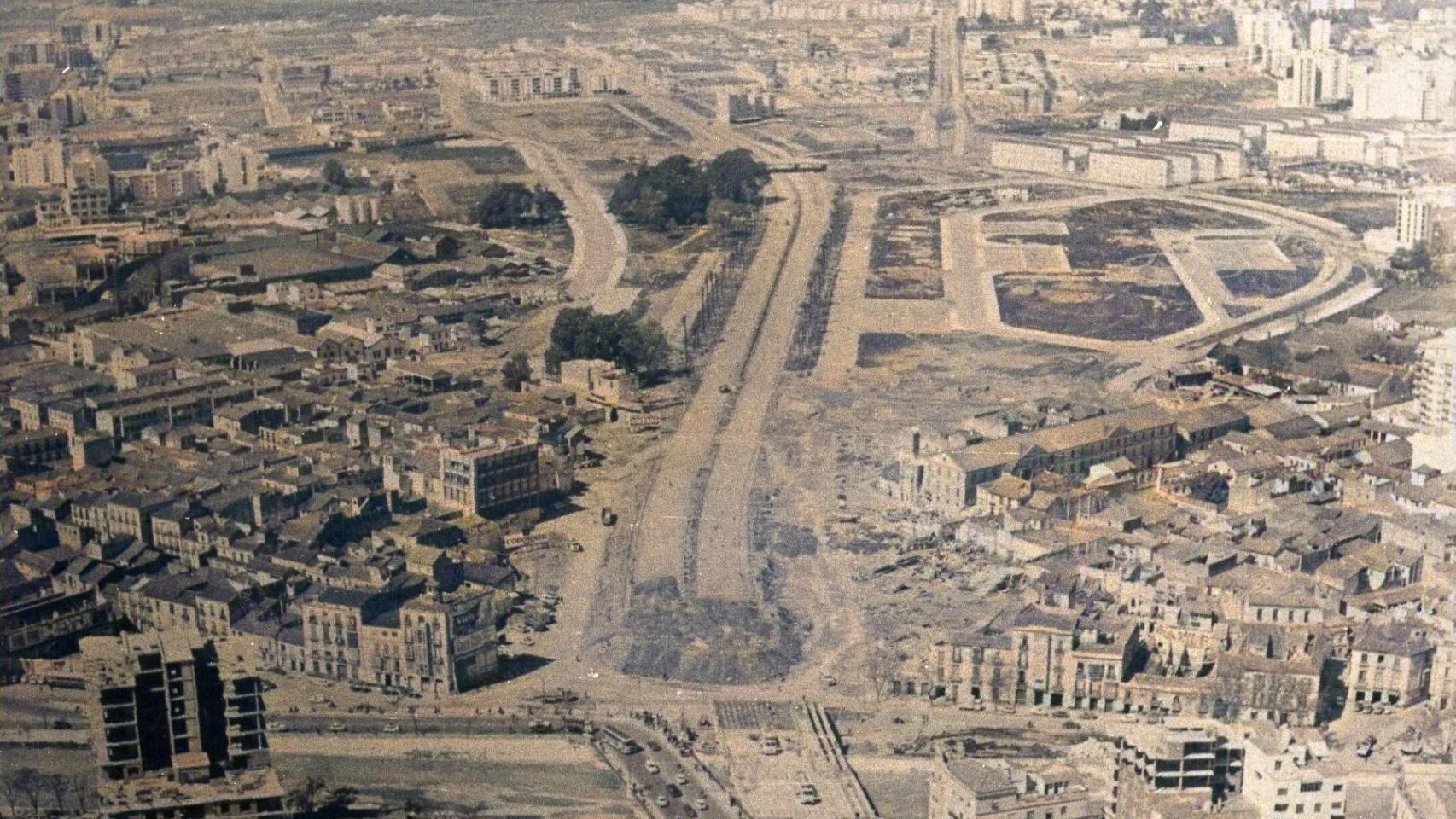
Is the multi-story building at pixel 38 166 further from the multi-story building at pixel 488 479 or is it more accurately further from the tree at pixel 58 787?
the tree at pixel 58 787

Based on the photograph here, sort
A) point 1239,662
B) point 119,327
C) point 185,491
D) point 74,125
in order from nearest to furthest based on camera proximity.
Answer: point 1239,662 < point 185,491 < point 119,327 < point 74,125

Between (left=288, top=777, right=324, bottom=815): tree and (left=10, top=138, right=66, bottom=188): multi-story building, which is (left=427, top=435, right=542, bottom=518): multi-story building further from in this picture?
(left=10, top=138, right=66, bottom=188): multi-story building

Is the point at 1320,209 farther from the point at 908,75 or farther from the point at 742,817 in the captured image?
the point at 742,817

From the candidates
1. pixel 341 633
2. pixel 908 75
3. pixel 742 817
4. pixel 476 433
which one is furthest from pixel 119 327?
pixel 908 75

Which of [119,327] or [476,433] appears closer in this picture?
[476,433]

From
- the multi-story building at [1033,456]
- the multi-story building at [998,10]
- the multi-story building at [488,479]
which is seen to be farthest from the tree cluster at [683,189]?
the multi-story building at [488,479]

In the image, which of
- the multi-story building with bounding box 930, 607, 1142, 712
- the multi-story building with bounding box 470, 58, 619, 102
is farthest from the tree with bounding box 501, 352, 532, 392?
the multi-story building with bounding box 470, 58, 619, 102
